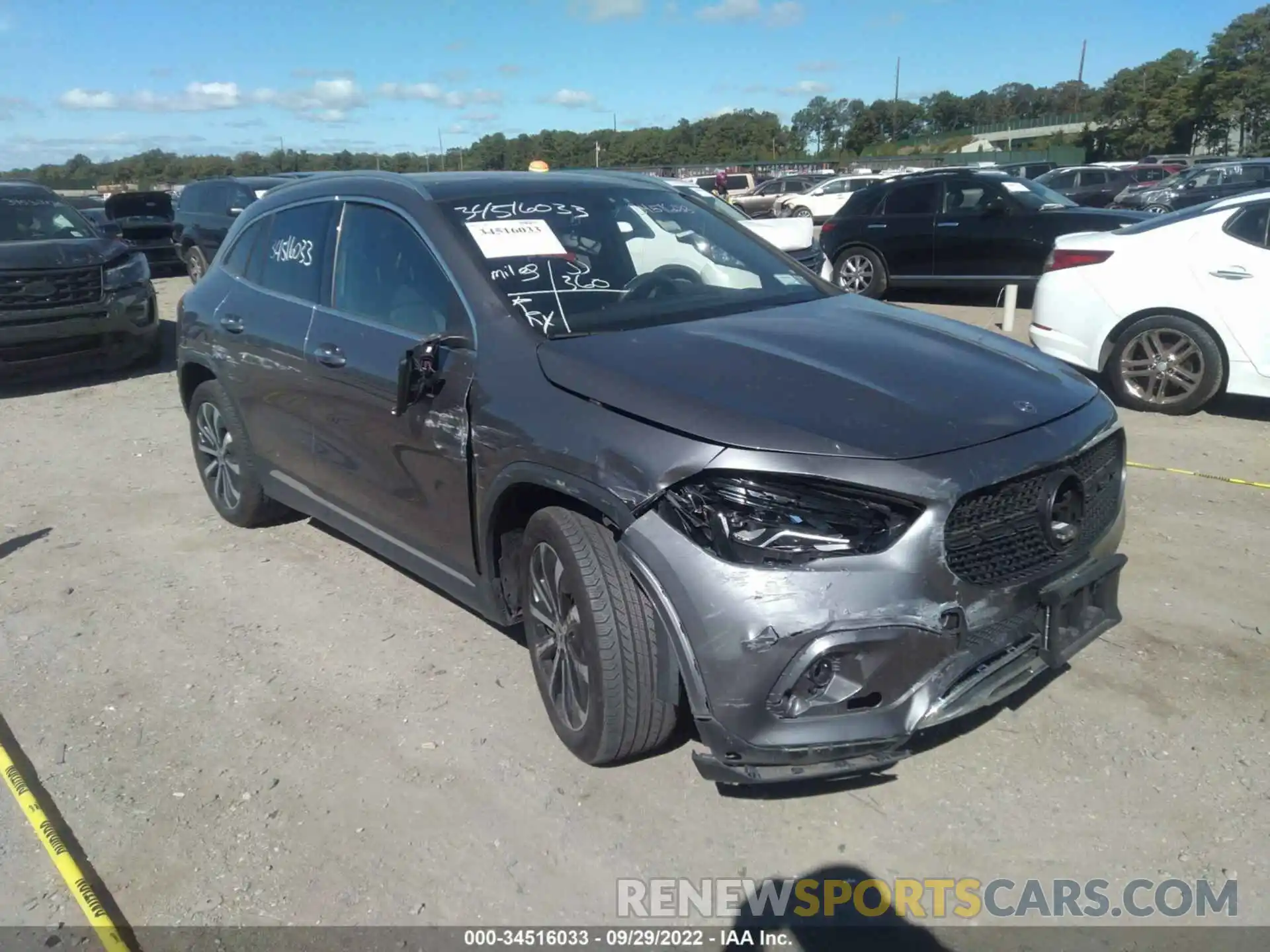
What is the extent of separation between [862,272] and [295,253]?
9468 mm

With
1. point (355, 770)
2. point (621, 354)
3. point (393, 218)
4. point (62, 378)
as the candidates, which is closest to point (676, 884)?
point (355, 770)

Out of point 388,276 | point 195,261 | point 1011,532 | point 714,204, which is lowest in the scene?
point 195,261

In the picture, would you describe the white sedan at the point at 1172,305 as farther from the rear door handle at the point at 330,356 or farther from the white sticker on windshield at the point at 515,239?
the rear door handle at the point at 330,356

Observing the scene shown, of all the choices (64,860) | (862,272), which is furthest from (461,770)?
(862,272)

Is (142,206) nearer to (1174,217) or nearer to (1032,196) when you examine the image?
(1032,196)

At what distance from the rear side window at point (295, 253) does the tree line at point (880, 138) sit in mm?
11333

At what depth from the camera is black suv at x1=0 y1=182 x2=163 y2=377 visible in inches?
365

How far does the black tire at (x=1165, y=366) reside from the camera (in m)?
6.86

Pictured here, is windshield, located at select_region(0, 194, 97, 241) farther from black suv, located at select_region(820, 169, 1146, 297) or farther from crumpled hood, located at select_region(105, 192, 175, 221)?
crumpled hood, located at select_region(105, 192, 175, 221)

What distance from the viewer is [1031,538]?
9.62 ft

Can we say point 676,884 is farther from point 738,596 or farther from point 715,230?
point 715,230

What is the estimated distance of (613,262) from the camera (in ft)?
12.8

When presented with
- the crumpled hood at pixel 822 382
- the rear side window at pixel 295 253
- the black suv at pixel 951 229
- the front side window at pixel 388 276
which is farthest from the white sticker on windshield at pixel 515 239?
the black suv at pixel 951 229

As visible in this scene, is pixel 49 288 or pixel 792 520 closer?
pixel 792 520
